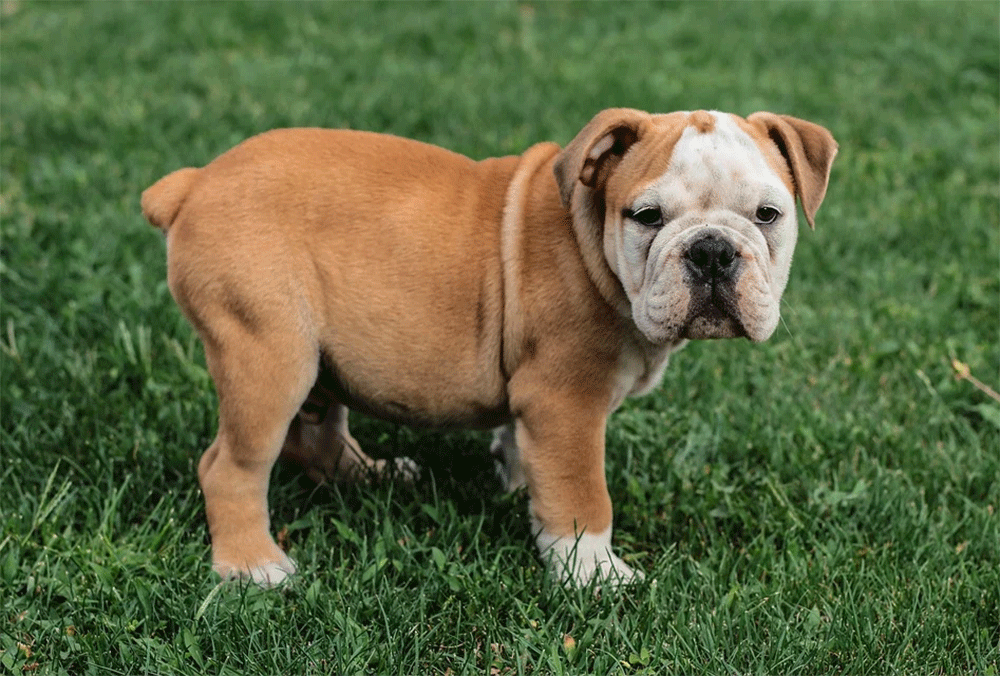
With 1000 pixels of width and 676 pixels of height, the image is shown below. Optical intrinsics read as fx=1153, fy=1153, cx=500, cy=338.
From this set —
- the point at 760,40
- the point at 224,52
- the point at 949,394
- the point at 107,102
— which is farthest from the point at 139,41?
the point at 949,394

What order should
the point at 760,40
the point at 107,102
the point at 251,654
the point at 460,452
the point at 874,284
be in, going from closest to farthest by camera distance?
1. the point at 251,654
2. the point at 460,452
3. the point at 874,284
4. the point at 107,102
5. the point at 760,40

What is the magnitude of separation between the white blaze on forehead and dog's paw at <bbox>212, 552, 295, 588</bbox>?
5.60 feet

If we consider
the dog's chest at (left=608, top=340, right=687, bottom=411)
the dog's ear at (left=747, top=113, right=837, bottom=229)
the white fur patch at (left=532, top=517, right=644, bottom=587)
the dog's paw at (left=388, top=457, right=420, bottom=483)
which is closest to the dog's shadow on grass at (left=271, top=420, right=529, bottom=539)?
the dog's paw at (left=388, top=457, right=420, bottom=483)

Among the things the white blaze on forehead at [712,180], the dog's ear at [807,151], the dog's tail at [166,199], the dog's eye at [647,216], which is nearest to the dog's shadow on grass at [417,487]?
the dog's tail at [166,199]

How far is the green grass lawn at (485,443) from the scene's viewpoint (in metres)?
3.48

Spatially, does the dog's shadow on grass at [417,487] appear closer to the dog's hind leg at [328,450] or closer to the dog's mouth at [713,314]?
the dog's hind leg at [328,450]

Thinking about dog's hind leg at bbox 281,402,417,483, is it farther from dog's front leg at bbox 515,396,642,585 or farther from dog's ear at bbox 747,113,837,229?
dog's ear at bbox 747,113,837,229

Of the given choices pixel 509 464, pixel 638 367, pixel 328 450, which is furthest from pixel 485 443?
pixel 638 367

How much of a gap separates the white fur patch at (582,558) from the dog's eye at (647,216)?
104 centimetres

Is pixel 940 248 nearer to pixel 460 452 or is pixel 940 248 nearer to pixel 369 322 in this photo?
pixel 460 452

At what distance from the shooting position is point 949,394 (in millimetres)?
4965

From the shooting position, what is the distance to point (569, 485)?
3.71m

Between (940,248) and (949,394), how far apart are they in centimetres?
156

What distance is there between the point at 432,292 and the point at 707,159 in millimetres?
986
